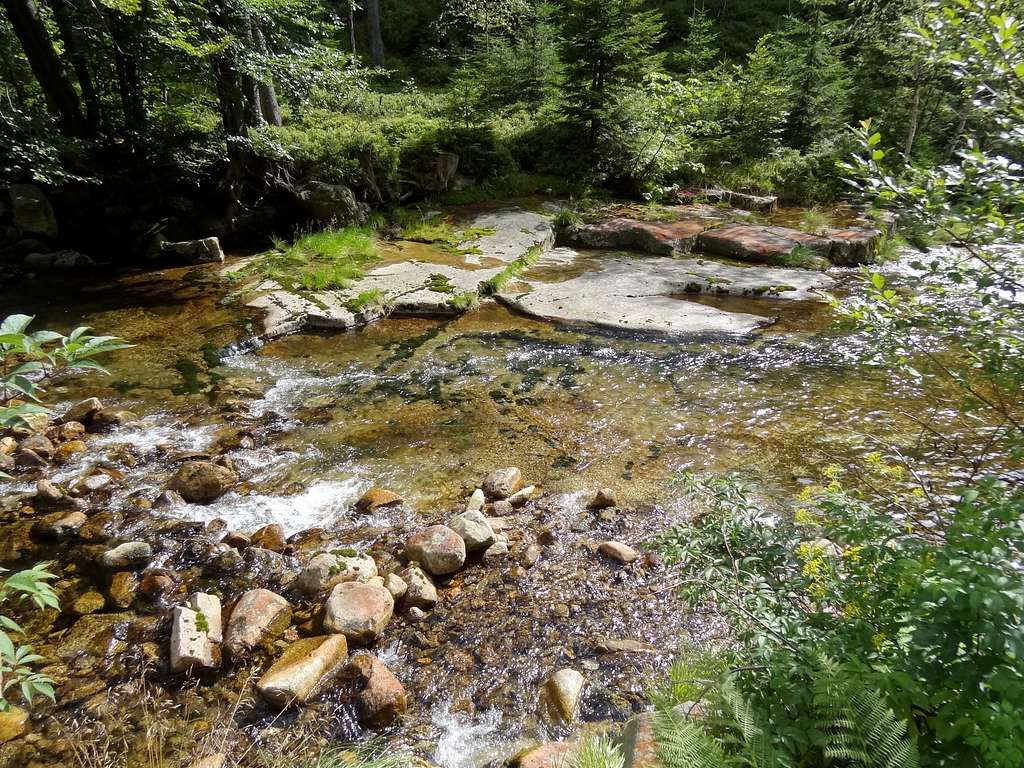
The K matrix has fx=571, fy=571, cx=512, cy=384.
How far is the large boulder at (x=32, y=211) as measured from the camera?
10633 mm

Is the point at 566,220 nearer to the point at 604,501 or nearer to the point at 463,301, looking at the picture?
the point at 463,301

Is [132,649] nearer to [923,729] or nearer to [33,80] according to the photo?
[923,729]

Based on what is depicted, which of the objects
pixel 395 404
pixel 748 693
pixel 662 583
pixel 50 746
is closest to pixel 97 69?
pixel 395 404

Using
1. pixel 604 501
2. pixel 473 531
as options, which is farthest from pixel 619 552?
pixel 473 531

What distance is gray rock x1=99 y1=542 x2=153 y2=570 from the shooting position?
13.4ft

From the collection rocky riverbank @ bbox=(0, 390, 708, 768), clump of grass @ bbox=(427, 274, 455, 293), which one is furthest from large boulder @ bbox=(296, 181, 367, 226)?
rocky riverbank @ bbox=(0, 390, 708, 768)

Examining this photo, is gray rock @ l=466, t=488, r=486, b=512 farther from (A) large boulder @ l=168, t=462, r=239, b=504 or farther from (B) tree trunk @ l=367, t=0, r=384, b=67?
(B) tree trunk @ l=367, t=0, r=384, b=67

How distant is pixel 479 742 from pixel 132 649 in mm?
2218

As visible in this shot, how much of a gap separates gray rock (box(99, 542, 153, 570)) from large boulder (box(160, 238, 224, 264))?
787 centimetres

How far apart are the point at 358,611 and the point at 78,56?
12.4 m

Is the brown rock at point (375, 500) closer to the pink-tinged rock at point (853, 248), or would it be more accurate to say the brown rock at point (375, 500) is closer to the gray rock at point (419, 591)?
the gray rock at point (419, 591)

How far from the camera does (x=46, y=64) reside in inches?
Result: 412

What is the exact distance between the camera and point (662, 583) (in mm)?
3896

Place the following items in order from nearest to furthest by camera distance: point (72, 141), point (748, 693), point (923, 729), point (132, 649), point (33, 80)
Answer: point (923, 729) → point (748, 693) → point (132, 649) → point (72, 141) → point (33, 80)
